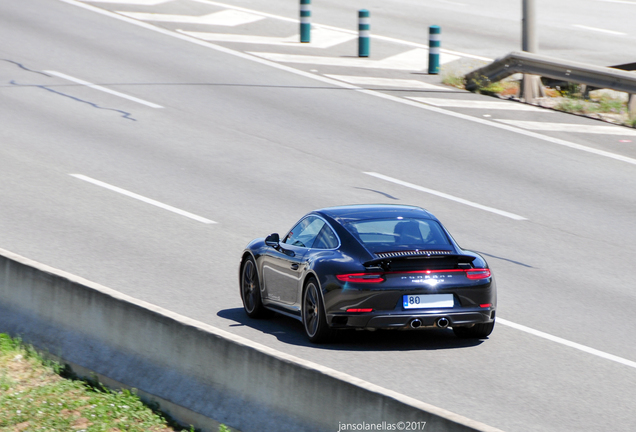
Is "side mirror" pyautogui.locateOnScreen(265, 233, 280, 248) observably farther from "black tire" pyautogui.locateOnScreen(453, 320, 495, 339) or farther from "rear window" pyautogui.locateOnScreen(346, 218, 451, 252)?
"black tire" pyautogui.locateOnScreen(453, 320, 495, 339)

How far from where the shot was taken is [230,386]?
22.0 ft

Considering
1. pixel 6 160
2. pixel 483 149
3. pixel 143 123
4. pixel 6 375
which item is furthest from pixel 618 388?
pixel 143 123

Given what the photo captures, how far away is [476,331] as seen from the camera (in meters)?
8.79

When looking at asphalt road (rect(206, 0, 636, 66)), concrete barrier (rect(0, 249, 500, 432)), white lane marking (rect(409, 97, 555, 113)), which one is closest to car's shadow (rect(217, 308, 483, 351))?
concrete barrier (rect(0, 249, 500, 432))

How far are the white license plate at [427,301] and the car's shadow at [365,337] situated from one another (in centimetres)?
56

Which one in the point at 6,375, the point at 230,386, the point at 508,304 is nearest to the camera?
the point at 230,386

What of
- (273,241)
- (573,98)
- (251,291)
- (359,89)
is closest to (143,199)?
(251,291)

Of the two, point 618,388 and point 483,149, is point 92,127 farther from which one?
point 618,388

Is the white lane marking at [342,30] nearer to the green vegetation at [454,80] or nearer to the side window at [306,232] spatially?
the green vegetation at [454,80]

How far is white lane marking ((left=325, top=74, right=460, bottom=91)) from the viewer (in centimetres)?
2086

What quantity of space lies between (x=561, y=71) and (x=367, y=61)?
5275 mm

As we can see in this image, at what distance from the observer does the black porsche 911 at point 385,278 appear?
8.16m

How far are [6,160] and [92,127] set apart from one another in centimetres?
228

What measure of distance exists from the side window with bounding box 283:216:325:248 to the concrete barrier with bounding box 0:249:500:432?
2.10 meters
